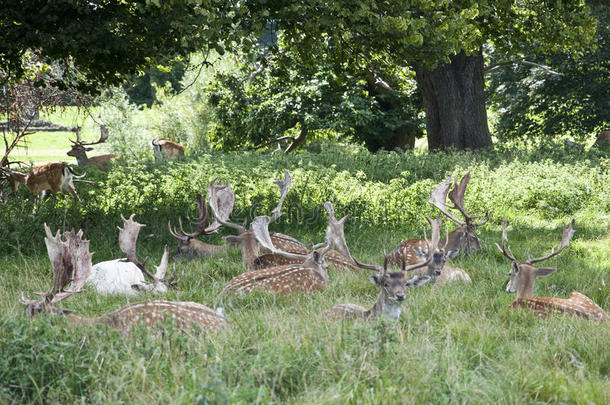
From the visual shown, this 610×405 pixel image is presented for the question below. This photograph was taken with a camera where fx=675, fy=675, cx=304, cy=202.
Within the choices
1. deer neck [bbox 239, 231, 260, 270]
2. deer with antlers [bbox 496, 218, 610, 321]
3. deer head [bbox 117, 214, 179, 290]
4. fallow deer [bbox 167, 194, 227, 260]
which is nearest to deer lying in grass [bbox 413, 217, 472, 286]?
deer with antlers [bbox 496, 218, 610, 321]

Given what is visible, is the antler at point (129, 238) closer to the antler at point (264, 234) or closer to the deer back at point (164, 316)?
the antler at point (264, 234)

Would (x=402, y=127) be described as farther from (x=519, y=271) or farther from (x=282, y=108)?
(x=519, y=271)

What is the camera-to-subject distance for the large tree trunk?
608 inches

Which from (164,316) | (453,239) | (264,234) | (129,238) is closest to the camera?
(164,316)

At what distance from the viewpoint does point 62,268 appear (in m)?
4.82

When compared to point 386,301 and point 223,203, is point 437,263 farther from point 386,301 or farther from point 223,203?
point 223,203

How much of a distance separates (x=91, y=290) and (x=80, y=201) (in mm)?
3629

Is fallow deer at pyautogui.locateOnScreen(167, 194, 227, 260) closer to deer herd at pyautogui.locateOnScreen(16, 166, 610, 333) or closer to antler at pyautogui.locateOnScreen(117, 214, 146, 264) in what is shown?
deer herd at pyautogui.locateOnScreen(16, 166, 610, 333)

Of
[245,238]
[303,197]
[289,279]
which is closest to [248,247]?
[245,238]

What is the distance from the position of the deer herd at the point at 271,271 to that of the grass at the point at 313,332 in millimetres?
177

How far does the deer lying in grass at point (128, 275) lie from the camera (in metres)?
6.29

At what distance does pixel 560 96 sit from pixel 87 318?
2044cm

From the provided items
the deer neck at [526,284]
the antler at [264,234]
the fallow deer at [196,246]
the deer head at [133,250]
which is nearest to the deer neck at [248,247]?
the fallow deer at [196,246]

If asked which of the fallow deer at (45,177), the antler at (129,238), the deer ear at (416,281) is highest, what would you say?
the fallow deer at (45,177)
